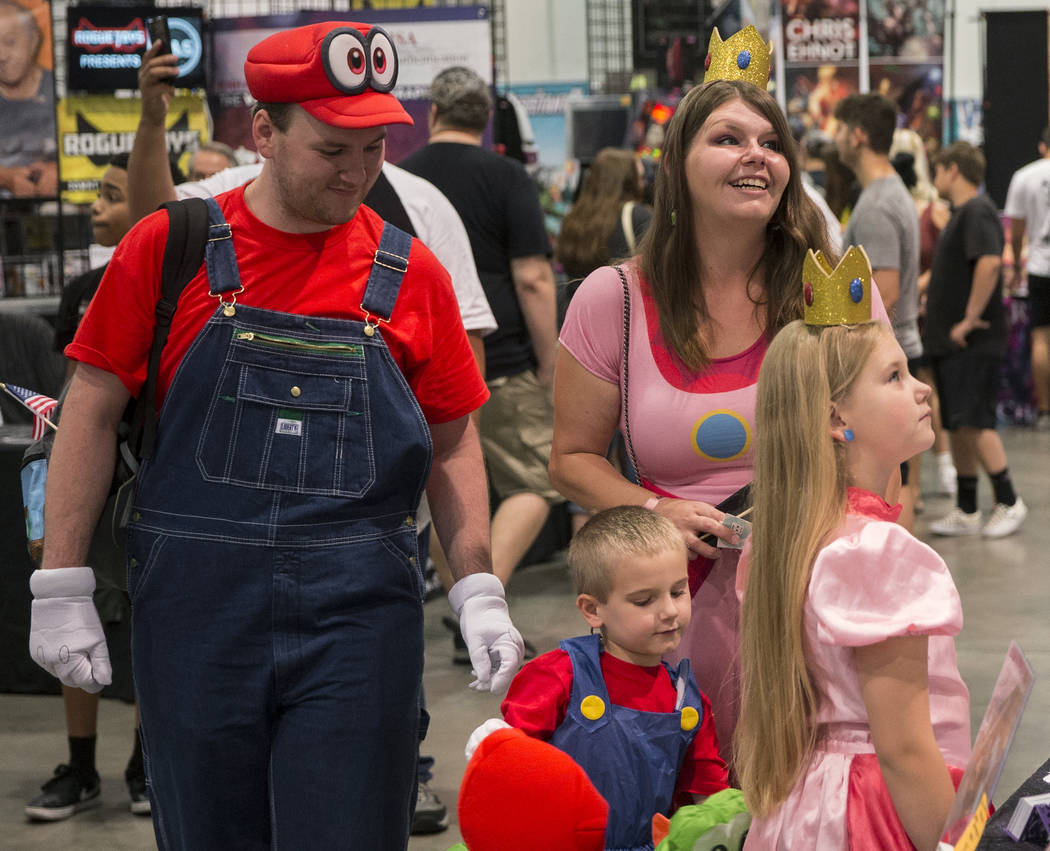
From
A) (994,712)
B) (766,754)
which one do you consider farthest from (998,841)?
(766,754)

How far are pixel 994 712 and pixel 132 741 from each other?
3.30 metres

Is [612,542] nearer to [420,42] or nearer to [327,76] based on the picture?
[327,76]

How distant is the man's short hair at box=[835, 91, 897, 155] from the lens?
5.51m

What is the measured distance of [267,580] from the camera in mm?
1896

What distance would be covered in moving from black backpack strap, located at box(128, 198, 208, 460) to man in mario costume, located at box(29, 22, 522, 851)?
0.05 feet

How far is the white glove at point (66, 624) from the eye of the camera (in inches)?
78.4

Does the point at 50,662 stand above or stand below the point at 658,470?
below

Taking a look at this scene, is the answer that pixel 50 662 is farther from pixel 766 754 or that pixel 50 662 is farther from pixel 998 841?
pixel 998 841

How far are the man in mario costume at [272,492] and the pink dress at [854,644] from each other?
1.86 ft

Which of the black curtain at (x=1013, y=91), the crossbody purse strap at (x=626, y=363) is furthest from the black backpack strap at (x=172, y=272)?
the black curtain at (x=1013, y=91)

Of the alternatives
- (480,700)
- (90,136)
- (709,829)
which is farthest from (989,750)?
(90,136)

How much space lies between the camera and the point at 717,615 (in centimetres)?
230

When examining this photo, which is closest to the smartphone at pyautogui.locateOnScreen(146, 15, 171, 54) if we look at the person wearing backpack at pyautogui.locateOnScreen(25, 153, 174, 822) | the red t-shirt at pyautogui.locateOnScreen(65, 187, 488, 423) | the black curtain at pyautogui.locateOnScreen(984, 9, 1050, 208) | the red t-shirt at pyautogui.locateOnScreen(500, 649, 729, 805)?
the person wearing backpack at pyautogui.locateOnScreen(25, 153, 174, 822)

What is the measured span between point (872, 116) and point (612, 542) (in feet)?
12.2
